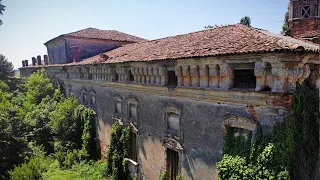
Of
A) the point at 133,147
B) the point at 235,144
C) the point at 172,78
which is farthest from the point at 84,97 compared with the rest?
the point at 235,144

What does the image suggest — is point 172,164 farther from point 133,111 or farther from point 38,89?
point 38,89

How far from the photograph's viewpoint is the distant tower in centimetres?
1597

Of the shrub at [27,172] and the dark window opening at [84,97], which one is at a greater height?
the dark window opening at [84,97]

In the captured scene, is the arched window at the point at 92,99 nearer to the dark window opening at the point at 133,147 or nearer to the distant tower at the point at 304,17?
the dark window opening at the point at 133,147

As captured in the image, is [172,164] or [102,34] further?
[102,34]

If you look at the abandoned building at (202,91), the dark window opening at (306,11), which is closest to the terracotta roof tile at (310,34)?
the abandoned building at (202,91)

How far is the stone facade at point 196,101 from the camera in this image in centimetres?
664

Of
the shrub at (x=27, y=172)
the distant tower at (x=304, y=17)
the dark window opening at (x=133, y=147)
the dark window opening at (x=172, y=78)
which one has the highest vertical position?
the distant tower at (x=304, y=17)

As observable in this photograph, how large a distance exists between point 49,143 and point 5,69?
1309 inches

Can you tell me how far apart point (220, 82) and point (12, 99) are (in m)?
33.1

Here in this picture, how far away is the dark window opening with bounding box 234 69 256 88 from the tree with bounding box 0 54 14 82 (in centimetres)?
4783

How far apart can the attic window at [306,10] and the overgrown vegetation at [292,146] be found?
1187 centimetres

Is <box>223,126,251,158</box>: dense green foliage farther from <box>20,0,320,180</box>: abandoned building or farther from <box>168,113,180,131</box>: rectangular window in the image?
<box>168,113,180,131</box>: rectangular window

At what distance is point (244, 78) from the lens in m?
8.02
